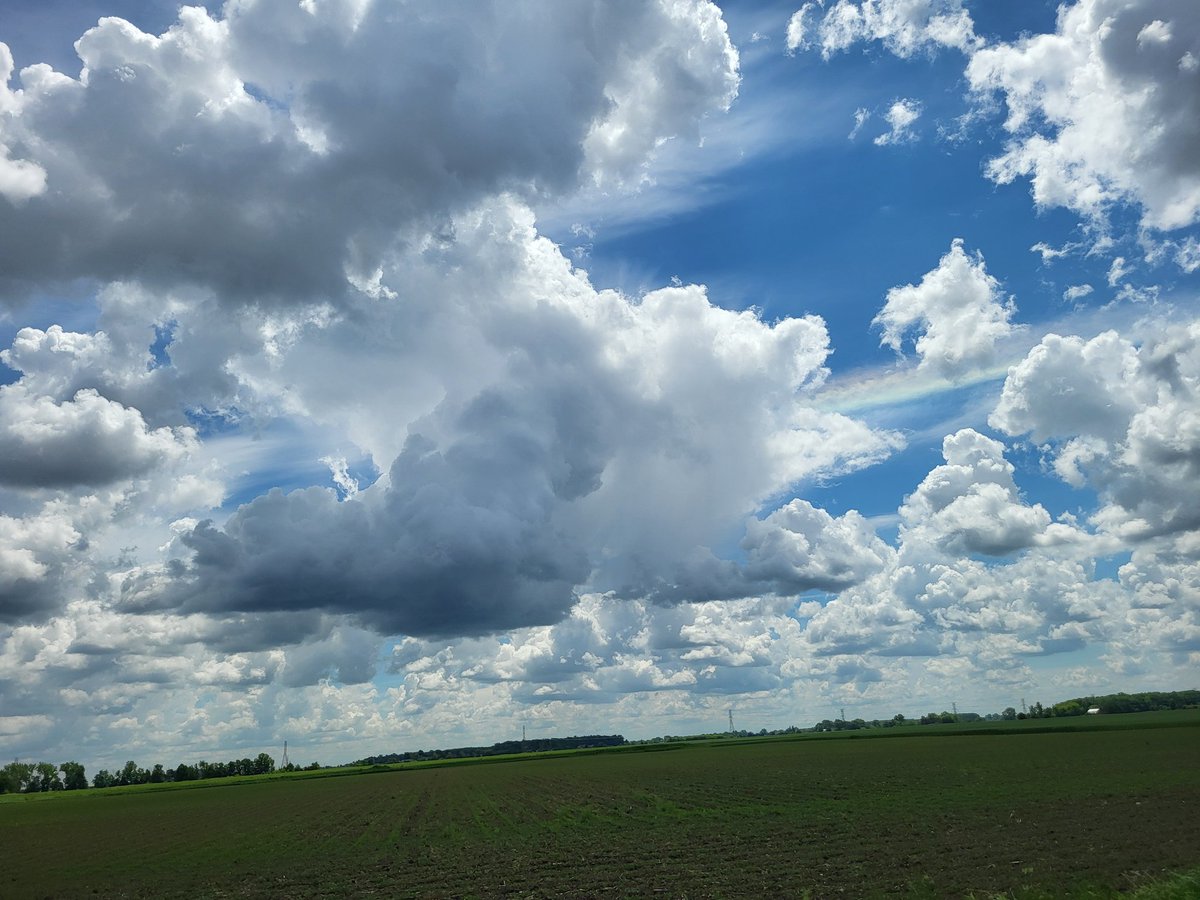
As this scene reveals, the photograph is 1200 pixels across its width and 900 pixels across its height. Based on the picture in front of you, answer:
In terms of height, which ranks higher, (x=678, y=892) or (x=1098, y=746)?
(x=678, y=892)

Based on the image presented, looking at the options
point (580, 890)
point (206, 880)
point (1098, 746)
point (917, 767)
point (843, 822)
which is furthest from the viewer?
point (1098, 746)

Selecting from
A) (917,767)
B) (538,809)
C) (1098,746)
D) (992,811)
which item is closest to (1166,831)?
(992,811)

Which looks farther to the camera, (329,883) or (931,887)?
(329,883)

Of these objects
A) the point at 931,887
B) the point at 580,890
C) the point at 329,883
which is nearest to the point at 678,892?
the point at 580,890

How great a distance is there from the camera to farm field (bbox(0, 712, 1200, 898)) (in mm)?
32438

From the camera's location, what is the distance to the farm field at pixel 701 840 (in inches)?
1277

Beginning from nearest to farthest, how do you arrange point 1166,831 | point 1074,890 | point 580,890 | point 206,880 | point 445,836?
point 1074,890 < point 580,890 < point 1166,831 < point 206,880 < point 445,836

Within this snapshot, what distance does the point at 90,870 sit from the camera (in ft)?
163

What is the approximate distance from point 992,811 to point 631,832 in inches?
839

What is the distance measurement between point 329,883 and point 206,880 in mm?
8998

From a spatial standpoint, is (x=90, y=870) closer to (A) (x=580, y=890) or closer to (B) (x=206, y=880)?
(B) (x=206, y=880)

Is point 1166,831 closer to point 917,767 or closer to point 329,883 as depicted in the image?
point 329,883

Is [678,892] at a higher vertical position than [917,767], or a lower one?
higher

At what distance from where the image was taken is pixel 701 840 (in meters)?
43.7
